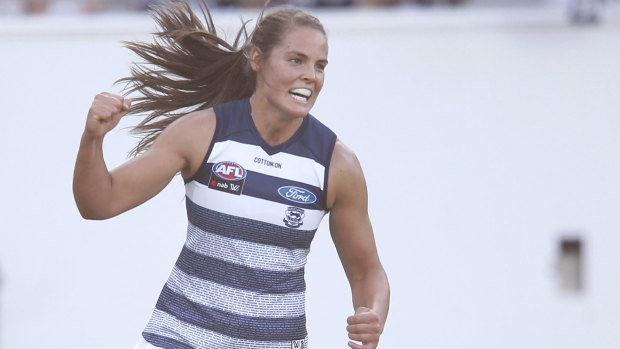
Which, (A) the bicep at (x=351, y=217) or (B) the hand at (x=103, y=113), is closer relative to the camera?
(B) the hand at (x=103, y=113)

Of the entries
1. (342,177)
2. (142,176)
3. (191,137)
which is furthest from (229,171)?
(342,177)

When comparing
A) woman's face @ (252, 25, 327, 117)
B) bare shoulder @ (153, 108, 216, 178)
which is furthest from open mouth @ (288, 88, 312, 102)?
bare shoulder @ (153, 108, 216, 178)

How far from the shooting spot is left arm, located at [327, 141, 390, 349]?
3.61m

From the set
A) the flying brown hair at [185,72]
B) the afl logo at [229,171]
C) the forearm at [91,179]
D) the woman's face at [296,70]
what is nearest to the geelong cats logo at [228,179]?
the afl logo at [229,171]

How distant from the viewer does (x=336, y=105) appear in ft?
26.1

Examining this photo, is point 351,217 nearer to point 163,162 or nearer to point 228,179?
point 228,179

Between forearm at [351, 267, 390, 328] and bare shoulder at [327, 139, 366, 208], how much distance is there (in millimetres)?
289

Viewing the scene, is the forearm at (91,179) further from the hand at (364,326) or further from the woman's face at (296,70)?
the hand at (364,326)

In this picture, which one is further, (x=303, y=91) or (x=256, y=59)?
(x=256, y=59)

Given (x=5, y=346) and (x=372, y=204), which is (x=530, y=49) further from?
(x=5, y=346)

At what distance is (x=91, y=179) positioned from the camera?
10.5 feet

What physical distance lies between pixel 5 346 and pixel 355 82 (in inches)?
122

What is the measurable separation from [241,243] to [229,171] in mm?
219

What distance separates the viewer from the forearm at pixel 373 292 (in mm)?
3674
